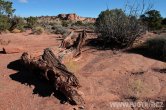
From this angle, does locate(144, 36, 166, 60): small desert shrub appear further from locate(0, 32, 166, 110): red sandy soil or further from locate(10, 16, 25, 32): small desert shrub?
locate(10, 16, 25, 32): small desert shrub

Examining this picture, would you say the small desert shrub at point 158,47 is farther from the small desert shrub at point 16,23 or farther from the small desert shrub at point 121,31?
the small desert shrub at point 16,23

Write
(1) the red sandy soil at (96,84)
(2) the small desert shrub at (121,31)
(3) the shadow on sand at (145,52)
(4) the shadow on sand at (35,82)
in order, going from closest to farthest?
(1) the red sandy soil at (96,84), (4) the shadow on sand at (35,82), (3) the shadow on sand at (145,52), (2) the small desert shrub at (121,31)

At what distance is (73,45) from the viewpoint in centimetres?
974

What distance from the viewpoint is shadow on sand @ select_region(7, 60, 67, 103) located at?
6802mm

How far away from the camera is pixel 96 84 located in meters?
7.42

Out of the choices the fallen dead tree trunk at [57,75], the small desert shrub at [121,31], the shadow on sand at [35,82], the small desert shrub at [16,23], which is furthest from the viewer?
the small desert shrub at [16,23]

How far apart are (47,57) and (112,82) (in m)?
1.79

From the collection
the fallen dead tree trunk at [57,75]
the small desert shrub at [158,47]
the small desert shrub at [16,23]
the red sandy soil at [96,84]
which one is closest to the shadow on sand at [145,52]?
the small desert shrub at [158,47]

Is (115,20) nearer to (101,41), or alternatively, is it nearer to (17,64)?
(101,41)

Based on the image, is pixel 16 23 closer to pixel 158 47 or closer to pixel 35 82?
pixel 158 47

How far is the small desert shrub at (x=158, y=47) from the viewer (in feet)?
33.1

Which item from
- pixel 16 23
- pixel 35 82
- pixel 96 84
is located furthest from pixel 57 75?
pixel 16 23

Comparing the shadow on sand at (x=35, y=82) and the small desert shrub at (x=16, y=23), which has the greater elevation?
the small desert shrub at (x=16, y=23)

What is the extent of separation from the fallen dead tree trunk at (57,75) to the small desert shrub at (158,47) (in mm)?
4415
